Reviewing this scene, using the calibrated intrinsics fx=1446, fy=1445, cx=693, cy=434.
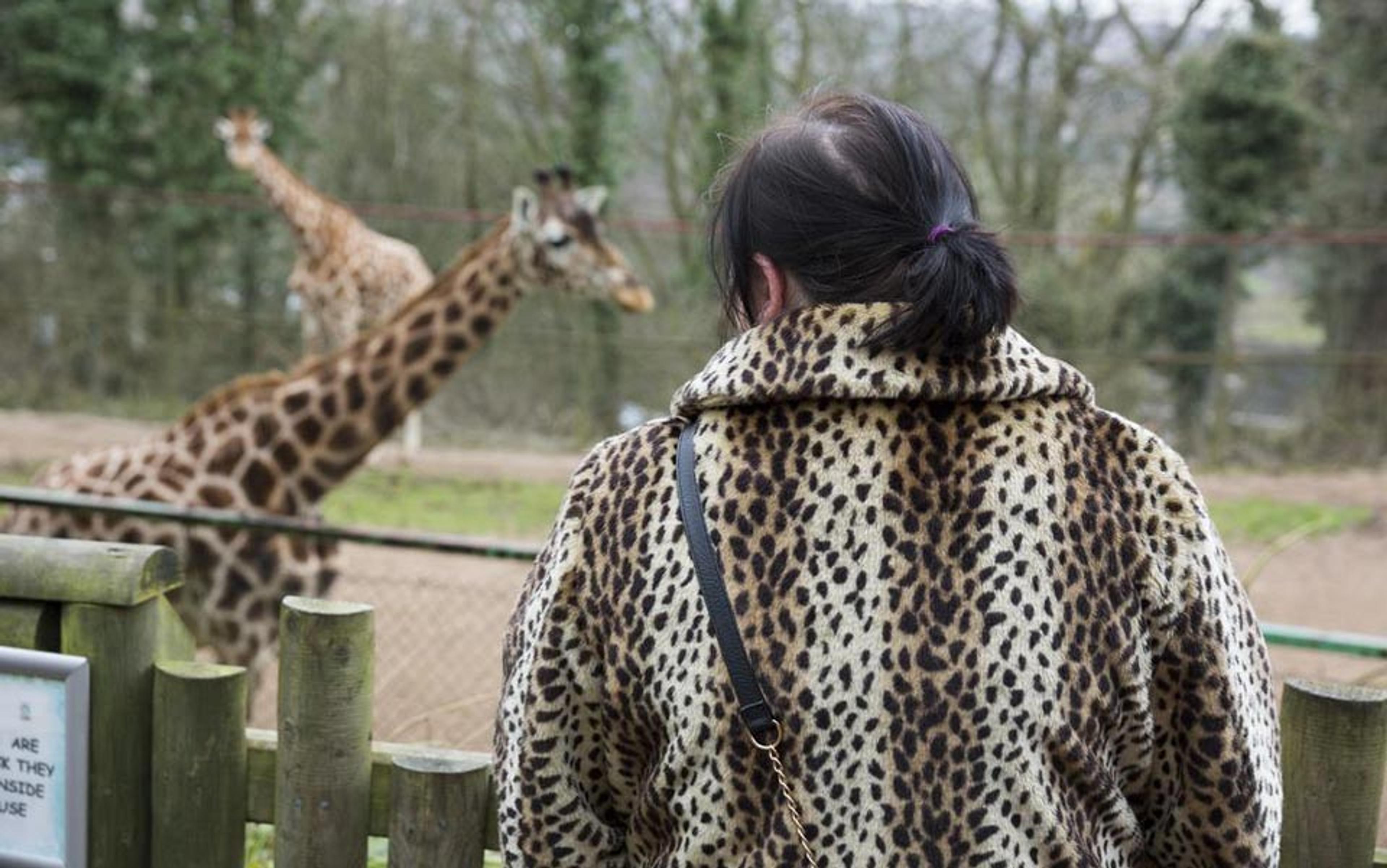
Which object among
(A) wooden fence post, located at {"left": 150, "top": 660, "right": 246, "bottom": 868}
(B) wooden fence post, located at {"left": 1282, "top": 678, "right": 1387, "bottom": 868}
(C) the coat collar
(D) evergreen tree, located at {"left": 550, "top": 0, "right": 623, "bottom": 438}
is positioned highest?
(D) evergreen tree, located at {"left": 550, "top": 0, "right": 623, "bottom": 438}

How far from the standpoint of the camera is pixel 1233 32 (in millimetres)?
14492

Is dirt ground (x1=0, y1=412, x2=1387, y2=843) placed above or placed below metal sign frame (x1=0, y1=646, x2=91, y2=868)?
below

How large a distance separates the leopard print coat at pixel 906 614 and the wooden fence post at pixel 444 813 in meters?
0.62

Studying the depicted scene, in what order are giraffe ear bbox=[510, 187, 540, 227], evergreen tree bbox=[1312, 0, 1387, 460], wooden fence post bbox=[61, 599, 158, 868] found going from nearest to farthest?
wooden fence post bbox=[61, 599, 158, 868] → giraffe ear bbox=[510, 187, 540, 227] → evergreen tree bbox=[1312, 0, 1387, 460]

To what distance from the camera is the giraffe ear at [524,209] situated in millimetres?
5406

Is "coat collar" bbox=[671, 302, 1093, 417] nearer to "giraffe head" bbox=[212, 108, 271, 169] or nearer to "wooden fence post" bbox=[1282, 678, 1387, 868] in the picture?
"wooden fence post" bbox=[1282, 678, 1387, 868]

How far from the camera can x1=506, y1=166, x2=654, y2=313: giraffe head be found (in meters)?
5.46

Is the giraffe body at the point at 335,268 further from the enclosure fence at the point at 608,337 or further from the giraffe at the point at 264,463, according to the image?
the giraffe at the point at 264,463

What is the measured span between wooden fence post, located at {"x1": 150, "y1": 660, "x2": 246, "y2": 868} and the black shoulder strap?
3.69 ft

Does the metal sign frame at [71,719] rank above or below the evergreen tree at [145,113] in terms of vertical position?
below

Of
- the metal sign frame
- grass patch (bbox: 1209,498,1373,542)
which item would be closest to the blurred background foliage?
grass patch (bbox: 1209,498,1373,542)

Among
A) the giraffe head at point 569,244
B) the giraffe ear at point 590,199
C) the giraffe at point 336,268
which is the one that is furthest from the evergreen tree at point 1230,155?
the giraffe head at point 569,244

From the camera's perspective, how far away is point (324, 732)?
7.13 feet

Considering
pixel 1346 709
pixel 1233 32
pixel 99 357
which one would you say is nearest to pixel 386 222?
pixel 99 357
